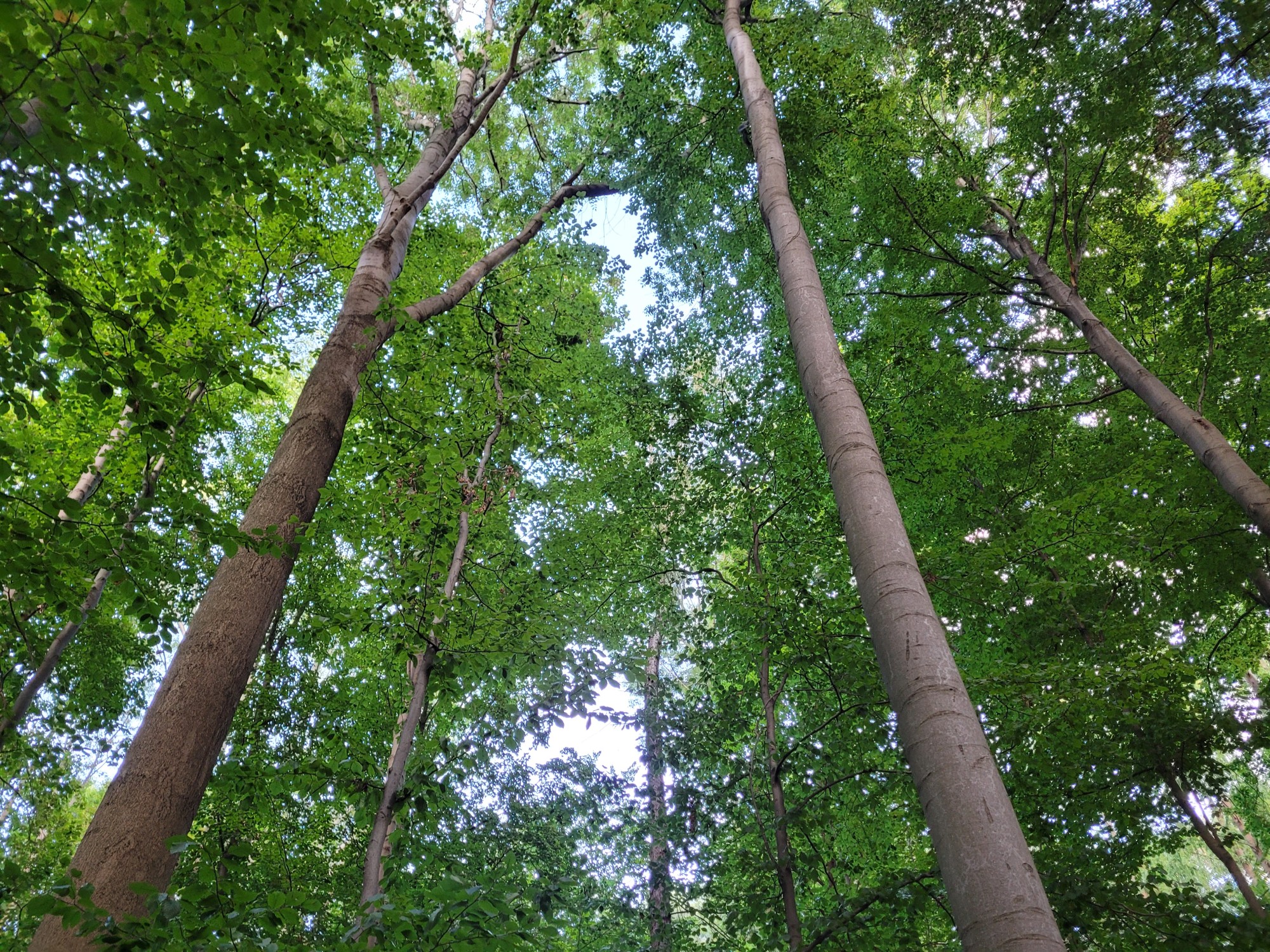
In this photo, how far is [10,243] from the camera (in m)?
2.48

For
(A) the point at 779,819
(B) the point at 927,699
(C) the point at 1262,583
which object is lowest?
(B) the point at 927,699

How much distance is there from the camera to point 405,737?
12.7 ft

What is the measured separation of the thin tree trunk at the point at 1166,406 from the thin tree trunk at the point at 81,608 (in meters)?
8.35

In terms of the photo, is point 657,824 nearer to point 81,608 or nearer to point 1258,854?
point 81,608

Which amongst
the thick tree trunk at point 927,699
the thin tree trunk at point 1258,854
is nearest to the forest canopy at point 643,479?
the thick tree trunk at point 927,699

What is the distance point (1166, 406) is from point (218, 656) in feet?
25.2

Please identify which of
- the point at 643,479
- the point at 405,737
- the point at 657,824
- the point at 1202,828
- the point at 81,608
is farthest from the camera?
the point at 643,479

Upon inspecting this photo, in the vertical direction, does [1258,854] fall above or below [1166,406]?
below

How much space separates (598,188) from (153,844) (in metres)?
10.3

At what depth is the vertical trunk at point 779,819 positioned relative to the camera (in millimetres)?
4414

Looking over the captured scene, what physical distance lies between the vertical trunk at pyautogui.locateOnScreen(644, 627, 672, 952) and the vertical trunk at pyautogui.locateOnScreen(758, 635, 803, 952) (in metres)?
1.01

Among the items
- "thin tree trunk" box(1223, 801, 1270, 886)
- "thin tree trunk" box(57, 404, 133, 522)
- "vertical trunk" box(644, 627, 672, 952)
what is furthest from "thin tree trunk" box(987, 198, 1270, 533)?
"thin tree trunk" box(1223, 801, 1270, 886)

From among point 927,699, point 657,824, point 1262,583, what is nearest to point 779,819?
point 657,824

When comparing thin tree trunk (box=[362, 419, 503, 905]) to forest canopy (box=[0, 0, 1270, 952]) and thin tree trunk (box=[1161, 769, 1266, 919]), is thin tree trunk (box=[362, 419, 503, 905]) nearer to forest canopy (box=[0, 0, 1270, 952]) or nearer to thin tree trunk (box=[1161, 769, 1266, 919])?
forest canopy (box=[0, 0, 1270, 952])
